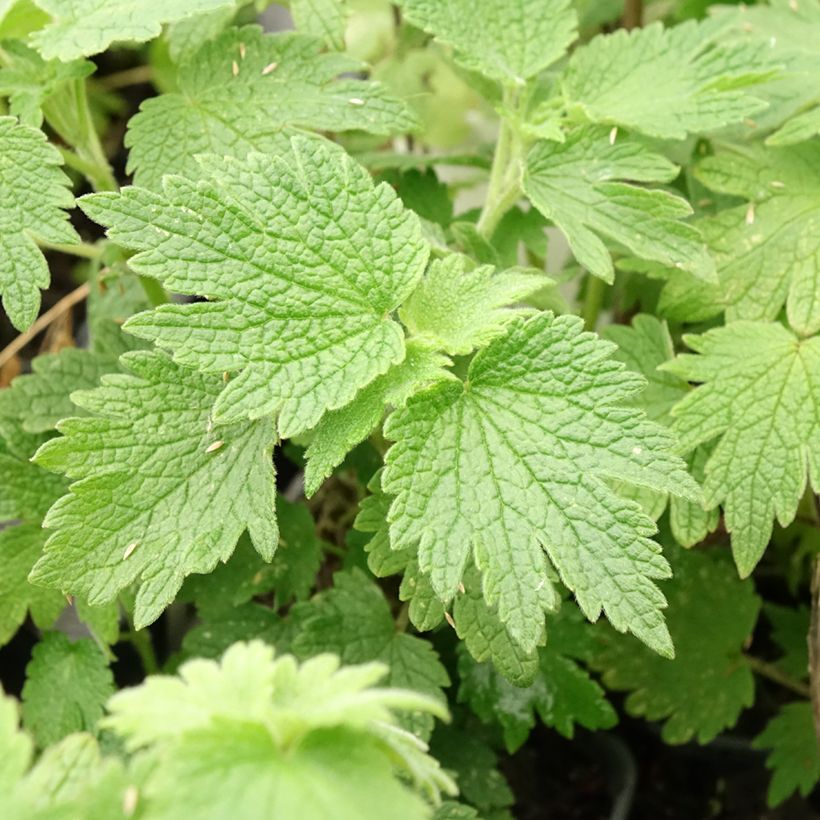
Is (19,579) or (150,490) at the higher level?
(150,490)

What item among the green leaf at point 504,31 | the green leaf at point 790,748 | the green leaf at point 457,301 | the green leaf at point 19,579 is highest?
the green leaf at point 504,31

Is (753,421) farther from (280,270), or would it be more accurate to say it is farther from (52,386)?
(52,386)

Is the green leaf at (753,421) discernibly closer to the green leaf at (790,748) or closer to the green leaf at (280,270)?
the green leaf at (280,270)

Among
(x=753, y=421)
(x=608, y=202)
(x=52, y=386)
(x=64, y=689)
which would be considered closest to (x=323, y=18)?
(x=608, y=202)

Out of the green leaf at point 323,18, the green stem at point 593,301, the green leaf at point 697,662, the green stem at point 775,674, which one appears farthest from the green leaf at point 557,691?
the green leaf at point 323,18

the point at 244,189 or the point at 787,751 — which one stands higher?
Answer: the point at 244,189

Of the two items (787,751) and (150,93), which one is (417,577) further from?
(150,93)

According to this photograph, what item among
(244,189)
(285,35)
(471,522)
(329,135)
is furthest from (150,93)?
(471,522)
